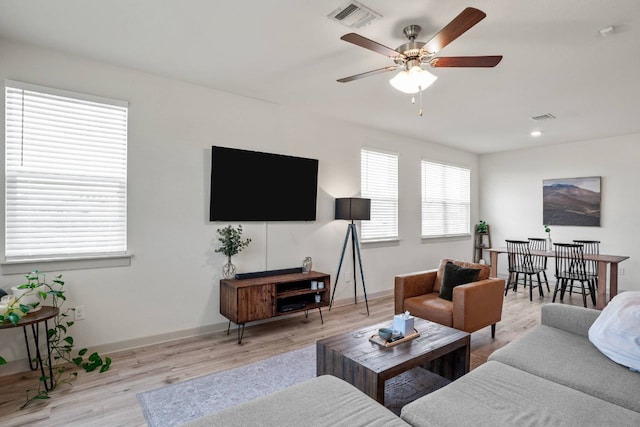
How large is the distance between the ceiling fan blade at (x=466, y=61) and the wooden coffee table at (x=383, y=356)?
1.95 m

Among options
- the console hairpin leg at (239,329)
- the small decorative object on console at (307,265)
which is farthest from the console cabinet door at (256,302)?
the small decorative object on console at (307,265)

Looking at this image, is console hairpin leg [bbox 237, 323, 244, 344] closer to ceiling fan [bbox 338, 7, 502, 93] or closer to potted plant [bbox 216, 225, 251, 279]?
potted plant [bbox 216, 225, 251, 279]

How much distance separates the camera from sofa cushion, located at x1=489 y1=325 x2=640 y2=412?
1.70m

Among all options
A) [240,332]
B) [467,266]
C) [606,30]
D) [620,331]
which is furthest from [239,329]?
[606,30]

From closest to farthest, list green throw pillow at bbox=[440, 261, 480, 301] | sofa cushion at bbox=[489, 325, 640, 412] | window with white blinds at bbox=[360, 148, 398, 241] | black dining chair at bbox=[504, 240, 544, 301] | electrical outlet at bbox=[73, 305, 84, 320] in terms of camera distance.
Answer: sofa cushion at bbox=[489, 325, 640, 412] < electrical outlet at bbox=[73, 305, 84, 320] < green throw pillow at bbox=[440, 261, 480, 301] < window with white blinds at bbox=[360, 148, 398, 241] < black dining chair at bbox=[504, 240, 544, 301]

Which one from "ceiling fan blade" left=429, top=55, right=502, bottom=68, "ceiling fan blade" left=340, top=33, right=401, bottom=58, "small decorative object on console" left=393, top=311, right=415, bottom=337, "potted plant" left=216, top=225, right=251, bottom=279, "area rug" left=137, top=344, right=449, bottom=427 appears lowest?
"area rug" left=137, top=344, right=449, bottom=427

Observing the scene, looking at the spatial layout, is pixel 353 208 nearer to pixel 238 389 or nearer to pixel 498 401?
pixel 238 389

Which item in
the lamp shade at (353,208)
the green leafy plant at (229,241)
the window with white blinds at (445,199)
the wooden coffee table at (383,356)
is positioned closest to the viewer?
the wooden coffee table at (383,356)

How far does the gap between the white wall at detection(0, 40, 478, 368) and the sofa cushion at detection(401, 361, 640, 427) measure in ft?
8.86

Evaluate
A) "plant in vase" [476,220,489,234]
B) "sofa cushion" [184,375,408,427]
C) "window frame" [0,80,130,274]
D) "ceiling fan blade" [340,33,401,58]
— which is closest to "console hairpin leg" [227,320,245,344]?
"window frame" [0,80,130,274]

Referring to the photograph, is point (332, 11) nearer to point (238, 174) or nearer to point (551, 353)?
point (238, 174)

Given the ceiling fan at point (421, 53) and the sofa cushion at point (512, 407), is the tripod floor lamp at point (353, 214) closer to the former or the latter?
the ceiling fan at point (421, 53)

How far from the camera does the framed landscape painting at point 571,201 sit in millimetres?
5832

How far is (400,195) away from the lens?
5.71m
